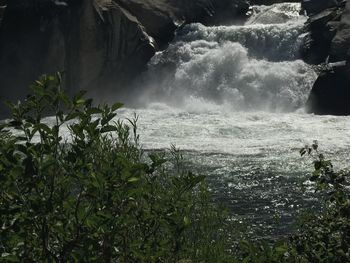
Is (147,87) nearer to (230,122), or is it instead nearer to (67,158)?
(230,122)

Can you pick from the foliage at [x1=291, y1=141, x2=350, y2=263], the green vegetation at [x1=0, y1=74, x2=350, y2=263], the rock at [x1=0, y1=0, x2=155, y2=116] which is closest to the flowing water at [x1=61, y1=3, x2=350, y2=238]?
the rock at [x1=0, y1=0, x2=155, y2=116]

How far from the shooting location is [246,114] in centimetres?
2389

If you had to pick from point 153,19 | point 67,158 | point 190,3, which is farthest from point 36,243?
point 190,3

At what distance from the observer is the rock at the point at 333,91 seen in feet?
77.0

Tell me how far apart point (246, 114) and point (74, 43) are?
8.51 meters

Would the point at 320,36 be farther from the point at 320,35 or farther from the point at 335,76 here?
the point at 335,76

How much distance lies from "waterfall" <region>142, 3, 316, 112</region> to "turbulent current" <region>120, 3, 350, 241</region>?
45 mm

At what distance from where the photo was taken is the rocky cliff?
2697 cm

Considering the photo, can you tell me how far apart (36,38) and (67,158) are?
2509 centimetres

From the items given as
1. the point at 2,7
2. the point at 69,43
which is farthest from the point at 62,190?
the point at 2,7

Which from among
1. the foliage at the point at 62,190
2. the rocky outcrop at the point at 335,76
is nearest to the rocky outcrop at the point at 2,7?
the rocky outcrop at the point at 335,76

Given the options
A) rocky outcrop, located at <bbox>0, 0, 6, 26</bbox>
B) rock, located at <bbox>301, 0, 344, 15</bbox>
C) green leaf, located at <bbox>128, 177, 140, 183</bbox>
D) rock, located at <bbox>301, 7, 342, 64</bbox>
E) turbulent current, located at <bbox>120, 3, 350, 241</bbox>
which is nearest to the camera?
green leaf, located at <bbox>128, 177, 140, 183</bbox>

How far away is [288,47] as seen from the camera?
27.6 metres

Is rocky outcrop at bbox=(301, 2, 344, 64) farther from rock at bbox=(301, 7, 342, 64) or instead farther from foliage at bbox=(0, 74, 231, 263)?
foliage at bbox=(0, 74, 231, 263)
